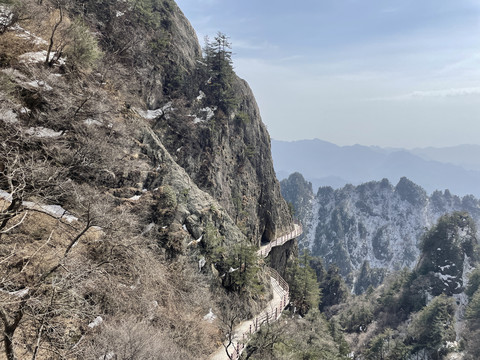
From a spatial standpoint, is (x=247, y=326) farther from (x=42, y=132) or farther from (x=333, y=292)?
(x=333, y=292)

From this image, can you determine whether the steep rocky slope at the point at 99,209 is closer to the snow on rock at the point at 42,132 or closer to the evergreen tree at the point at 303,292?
the snow on rock at the point at 42,132

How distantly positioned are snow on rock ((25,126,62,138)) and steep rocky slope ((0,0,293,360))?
9 centimetres

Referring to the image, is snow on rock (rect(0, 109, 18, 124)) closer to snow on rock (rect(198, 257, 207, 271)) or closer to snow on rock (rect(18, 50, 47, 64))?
snow on rock (rect(18, 50, 47, 64))

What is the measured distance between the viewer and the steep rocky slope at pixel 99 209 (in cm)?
1020

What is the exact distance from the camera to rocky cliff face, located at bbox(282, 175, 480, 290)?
160 m

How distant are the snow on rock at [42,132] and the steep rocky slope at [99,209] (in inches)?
3.6

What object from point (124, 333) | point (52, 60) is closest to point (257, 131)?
point (52, 60)

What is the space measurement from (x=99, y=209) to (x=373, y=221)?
19775 centimetres

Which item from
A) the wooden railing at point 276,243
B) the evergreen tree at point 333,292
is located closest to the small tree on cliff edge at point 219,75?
the wooden railing at point 276,243

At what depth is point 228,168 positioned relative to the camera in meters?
44.3

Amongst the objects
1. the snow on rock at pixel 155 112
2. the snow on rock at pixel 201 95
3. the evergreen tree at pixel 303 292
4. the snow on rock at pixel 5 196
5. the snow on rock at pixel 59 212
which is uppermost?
the snow on rock at pixel 201 95

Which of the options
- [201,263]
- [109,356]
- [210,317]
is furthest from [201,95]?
[109,356]

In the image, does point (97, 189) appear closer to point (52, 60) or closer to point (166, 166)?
point (166, 166)

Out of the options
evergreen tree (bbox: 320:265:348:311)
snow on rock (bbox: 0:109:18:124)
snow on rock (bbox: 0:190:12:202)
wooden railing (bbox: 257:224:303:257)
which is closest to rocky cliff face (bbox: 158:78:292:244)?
wooden railing (bbox: 257:224:303:257)
